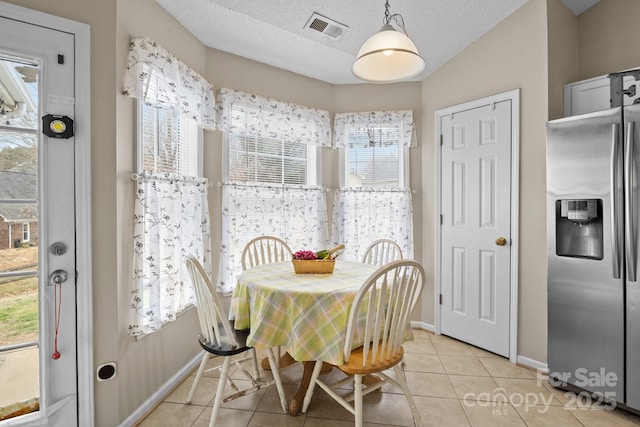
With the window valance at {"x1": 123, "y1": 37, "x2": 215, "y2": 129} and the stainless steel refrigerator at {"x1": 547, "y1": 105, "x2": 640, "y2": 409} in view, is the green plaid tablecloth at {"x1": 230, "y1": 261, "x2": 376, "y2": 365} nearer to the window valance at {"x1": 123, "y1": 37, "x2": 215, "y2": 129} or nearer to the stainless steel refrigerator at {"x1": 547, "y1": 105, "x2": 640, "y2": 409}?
the window valance at {"x1": 123, "y1": 37, "x2": 215, "y2": 129}

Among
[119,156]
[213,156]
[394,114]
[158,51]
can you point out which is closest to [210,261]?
[213,156]

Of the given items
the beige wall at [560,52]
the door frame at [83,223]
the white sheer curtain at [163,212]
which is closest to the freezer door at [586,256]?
the beige wall at [560,52]

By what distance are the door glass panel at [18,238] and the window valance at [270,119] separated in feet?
4.49

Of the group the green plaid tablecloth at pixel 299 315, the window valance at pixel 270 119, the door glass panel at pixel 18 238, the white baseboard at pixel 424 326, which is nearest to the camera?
the door glass panel at pixel 18 238

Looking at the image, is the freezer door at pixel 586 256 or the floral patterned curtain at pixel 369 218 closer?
the freezer door at pixel 586 256

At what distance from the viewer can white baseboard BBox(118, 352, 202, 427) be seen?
6.02 feet

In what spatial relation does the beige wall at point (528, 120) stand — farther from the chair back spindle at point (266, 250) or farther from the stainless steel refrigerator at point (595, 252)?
the chair back spindle at point (266, 250)

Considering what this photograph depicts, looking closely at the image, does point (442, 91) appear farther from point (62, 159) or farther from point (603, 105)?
point (62, 159)

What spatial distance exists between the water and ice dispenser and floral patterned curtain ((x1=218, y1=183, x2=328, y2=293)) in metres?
2.00

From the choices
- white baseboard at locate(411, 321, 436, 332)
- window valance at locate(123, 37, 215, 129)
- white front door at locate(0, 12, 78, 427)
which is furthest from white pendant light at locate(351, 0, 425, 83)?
white baseboard at locate(411, 321, 436, 332)

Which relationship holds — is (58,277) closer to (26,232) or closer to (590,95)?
(26,232)

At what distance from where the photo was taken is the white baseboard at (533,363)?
2.40 m

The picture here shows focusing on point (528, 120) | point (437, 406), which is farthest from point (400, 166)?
point (437, 406)

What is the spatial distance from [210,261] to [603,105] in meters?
3.17
